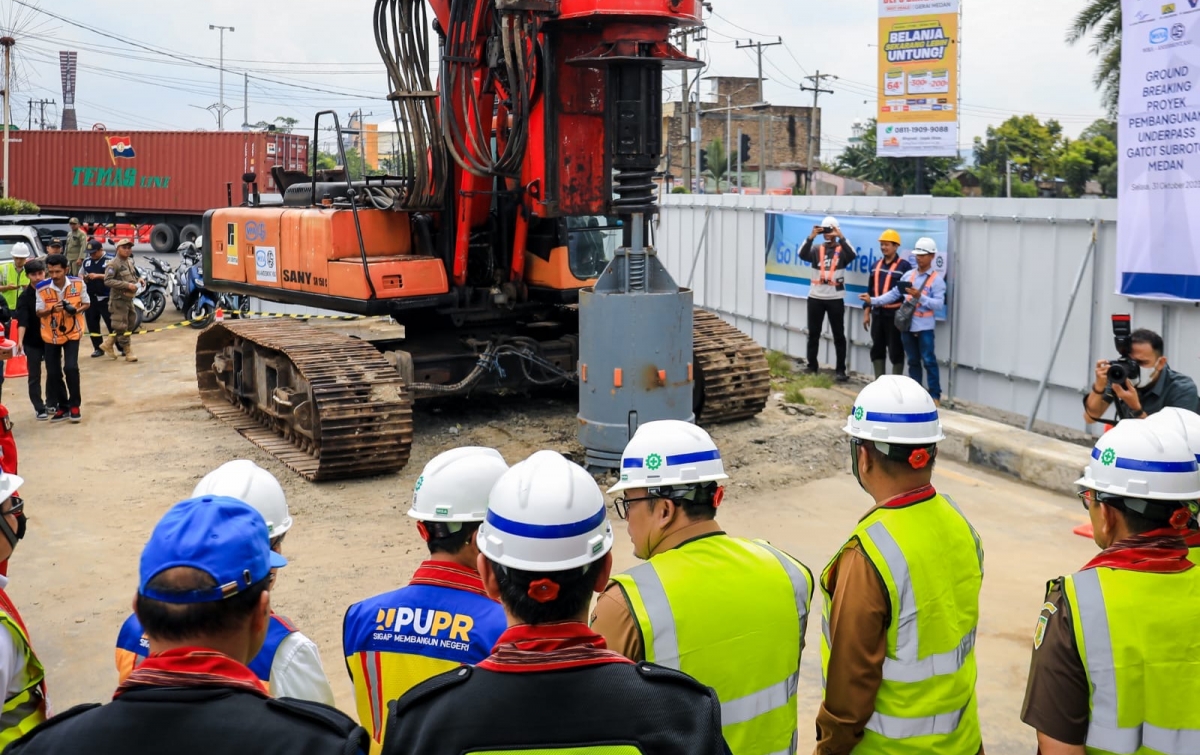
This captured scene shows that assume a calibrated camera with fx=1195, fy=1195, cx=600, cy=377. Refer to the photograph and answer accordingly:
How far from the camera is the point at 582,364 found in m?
9.42

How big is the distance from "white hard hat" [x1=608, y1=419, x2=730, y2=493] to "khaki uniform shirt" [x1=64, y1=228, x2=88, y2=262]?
2111 centimetres

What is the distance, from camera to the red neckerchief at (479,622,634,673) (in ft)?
7.43

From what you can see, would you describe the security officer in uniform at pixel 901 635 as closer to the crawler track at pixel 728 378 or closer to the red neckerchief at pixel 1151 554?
the red neckerchief at pixel 1151 554

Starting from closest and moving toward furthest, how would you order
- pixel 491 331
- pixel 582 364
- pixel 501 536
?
1. pixel 501 536
2. pixel 582 364
3. pixel 491 331

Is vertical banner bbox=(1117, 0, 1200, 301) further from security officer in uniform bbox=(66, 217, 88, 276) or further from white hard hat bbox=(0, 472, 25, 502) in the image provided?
security officer in uniform bbox=(66, 217, 88, 276)

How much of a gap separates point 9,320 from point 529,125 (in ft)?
24.0

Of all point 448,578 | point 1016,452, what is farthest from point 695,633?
point 1016,452

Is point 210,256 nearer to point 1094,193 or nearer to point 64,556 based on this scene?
point 64,556

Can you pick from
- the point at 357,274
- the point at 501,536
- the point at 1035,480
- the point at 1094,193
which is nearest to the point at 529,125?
the point at 357,274

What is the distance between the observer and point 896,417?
3727 mm

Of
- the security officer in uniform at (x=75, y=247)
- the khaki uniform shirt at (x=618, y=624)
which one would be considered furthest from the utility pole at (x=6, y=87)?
the khaki uniform shirt at (x=618, y=624)

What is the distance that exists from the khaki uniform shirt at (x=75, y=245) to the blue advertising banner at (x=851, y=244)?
43.1 ft

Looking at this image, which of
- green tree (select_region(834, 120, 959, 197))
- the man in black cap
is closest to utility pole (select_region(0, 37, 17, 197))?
the man in black cap

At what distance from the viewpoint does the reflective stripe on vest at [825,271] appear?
578 inches
